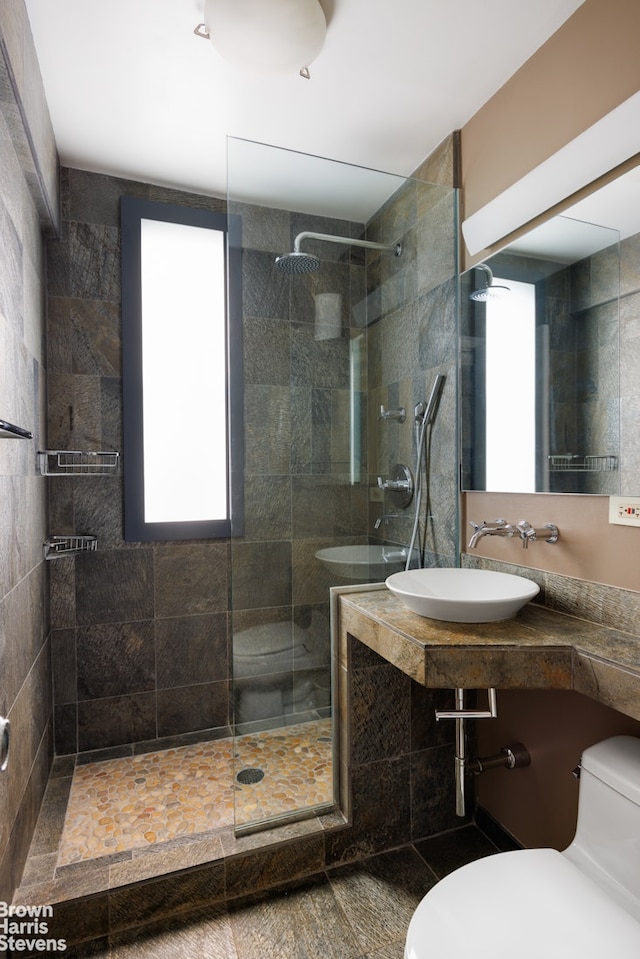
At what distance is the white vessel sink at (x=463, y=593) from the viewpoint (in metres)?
1.41

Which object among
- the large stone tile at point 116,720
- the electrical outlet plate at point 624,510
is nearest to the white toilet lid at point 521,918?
the electrical outlet plate at point 624,510

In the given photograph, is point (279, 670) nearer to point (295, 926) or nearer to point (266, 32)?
point (295, 926)

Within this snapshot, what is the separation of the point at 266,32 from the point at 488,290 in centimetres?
108

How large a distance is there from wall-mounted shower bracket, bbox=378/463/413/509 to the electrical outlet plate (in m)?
0.75

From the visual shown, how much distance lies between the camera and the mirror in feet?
4.65

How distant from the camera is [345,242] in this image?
1887 millimetres

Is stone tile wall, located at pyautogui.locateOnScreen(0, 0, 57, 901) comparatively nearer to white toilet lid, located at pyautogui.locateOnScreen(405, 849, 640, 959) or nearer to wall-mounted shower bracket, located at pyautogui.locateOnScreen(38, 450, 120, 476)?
wall-mounted shower bracket, located at pyautogui.locateOnScreen(38, 450, 120, 476)

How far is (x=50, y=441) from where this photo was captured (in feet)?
7.72

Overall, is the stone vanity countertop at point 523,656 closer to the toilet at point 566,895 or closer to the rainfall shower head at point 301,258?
the toilet at point 566,895

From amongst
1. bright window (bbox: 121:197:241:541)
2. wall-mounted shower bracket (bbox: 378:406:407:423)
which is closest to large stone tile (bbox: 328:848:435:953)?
bright window (bbox: 121:197:241:541)

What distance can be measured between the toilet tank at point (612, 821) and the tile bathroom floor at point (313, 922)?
2.16 ft

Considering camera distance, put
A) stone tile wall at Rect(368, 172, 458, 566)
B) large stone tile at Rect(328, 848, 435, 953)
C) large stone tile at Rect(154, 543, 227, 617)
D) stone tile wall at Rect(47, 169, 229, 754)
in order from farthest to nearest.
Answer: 1. large stone tile at Rect(154, 543, 227, 617)
2. stone tile wall at Rect(47, 169, 229, 754)
3. stone tile wall at Rect(368, 172, 458, 566)
4. large stone tile at Rect(328, 848, 435, 953)

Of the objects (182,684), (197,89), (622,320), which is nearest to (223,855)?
(182,684)

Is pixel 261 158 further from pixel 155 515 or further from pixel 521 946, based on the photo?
pixel 521 946
